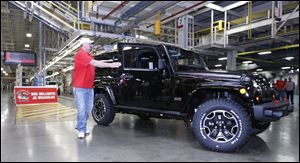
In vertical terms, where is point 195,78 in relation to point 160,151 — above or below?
above

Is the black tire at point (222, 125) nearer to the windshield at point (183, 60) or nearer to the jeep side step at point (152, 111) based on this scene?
the jeep side step at point (152, 111)

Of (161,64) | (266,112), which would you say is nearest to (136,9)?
(161,64)

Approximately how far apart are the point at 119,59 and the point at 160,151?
218cm

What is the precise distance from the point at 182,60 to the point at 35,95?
158 inches

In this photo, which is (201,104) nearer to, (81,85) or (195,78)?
(195,78)

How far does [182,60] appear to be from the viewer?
443 cm

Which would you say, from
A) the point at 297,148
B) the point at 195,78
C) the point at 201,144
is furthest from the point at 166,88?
the point at 297,148

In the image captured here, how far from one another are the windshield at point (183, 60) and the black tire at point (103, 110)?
1653 millimetres

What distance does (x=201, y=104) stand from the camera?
376cm

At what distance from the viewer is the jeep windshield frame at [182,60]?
420 cm

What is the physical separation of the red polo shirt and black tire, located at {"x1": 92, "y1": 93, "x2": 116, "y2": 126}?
105 centimetres

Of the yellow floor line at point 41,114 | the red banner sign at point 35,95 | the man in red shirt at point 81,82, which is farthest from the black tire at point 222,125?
the red banner sign at point 35,95

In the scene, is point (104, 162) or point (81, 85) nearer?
point (104, 162)

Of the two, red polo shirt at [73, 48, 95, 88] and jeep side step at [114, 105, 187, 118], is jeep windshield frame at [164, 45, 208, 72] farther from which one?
red polo shirt at [73, 48, 95, 88]
